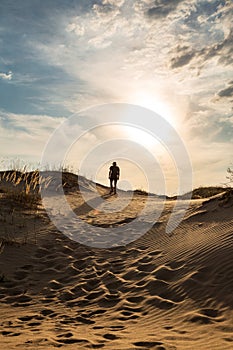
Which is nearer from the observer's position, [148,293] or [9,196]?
[148,293]

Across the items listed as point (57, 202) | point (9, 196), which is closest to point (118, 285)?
point (9, 196)

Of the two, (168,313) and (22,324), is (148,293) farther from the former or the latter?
(22,324)

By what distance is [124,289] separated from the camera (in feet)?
18.0

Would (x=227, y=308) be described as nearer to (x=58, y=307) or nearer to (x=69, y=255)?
(x=58, y=307)

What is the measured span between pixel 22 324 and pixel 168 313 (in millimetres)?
1784

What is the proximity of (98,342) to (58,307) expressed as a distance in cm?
151

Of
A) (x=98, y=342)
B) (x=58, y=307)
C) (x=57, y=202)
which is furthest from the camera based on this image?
(x=57, y=202)

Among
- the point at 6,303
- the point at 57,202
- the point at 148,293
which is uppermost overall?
the point at 57,202

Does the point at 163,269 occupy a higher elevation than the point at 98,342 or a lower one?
higher

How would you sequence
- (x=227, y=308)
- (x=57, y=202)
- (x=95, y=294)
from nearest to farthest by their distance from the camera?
1. (x=227, y=308)
2. (x=95, y=294)
3. (x=57, y=202)

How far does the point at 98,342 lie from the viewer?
3580 mm

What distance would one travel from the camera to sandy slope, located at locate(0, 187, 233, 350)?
369cm

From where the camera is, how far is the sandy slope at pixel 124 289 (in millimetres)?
3686

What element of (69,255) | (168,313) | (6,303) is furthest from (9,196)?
(168,313)
